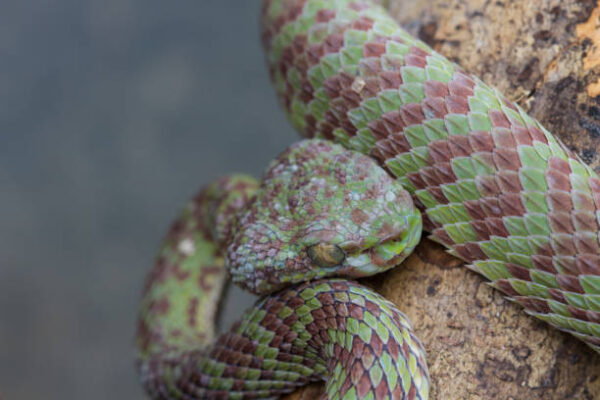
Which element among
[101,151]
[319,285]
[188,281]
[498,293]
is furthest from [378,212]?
[101,151]

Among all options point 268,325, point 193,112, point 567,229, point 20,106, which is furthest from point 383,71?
point 20,106

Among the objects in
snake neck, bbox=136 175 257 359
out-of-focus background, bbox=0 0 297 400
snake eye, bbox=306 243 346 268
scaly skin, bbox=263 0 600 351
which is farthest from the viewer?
out-of-focus background, bbox=0 0 297 400

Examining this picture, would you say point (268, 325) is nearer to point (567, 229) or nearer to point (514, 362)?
point (514, 362)

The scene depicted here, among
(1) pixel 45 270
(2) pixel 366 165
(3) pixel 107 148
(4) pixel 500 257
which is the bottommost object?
(1) pixel 45 270

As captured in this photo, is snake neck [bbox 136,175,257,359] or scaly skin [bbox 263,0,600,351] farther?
snake neck [bbox 136,175,257,359]

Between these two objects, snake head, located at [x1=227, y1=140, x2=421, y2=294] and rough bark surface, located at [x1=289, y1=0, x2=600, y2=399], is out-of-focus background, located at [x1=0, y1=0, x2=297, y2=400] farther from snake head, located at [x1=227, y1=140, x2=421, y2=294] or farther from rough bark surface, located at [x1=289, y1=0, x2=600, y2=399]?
rough bark surface, located at [x1=289, y1=0, x2=600, y2=399]

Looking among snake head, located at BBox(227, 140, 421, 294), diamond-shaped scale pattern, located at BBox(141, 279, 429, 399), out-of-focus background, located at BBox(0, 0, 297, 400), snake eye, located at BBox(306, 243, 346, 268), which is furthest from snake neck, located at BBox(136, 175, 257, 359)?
out-of-focus background, located at BBox(0, 0, 297, 400)

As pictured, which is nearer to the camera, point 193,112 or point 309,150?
point 309,150

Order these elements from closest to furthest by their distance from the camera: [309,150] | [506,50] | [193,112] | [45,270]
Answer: [309,150] < [506,50] < [45,270] < [193,112]
